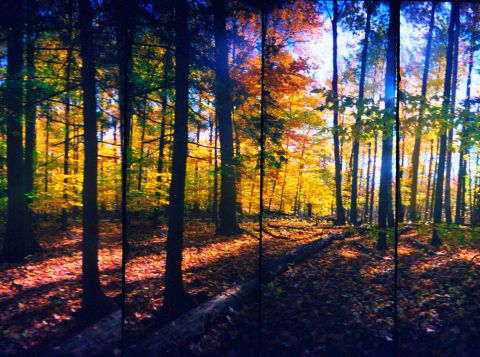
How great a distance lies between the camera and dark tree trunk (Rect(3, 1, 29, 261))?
328 cm

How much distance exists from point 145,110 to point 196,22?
145 cm

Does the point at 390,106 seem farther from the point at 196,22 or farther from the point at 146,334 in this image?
the point at 146,334

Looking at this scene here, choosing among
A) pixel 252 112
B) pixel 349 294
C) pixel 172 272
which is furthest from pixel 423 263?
pixel 172 272

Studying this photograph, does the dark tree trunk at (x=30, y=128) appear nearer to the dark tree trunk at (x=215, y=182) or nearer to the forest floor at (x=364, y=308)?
the dark tree trunk at (x=215, y=182)

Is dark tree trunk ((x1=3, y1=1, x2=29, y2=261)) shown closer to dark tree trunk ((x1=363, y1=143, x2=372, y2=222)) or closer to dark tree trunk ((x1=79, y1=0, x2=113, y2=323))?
dark tree trunk ((x1=79, y1=0, x2=113, y2=323))

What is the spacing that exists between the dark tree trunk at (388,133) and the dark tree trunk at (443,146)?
2.17 ft

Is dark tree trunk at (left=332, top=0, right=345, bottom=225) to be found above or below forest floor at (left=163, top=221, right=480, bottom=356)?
above

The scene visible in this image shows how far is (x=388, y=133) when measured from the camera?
3215 millimetres

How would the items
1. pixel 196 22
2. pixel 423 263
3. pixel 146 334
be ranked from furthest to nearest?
pixel 196 22 < pixel 423 263 < pixel 146 334

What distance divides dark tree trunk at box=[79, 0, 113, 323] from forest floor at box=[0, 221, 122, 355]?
85 mm

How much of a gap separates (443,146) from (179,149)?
3.91 meters

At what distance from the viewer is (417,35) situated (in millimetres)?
3504

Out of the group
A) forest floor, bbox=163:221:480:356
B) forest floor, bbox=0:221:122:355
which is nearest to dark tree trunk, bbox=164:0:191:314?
forest floor, bbox=0:221:122:355

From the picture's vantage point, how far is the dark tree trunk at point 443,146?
3.35 metres
